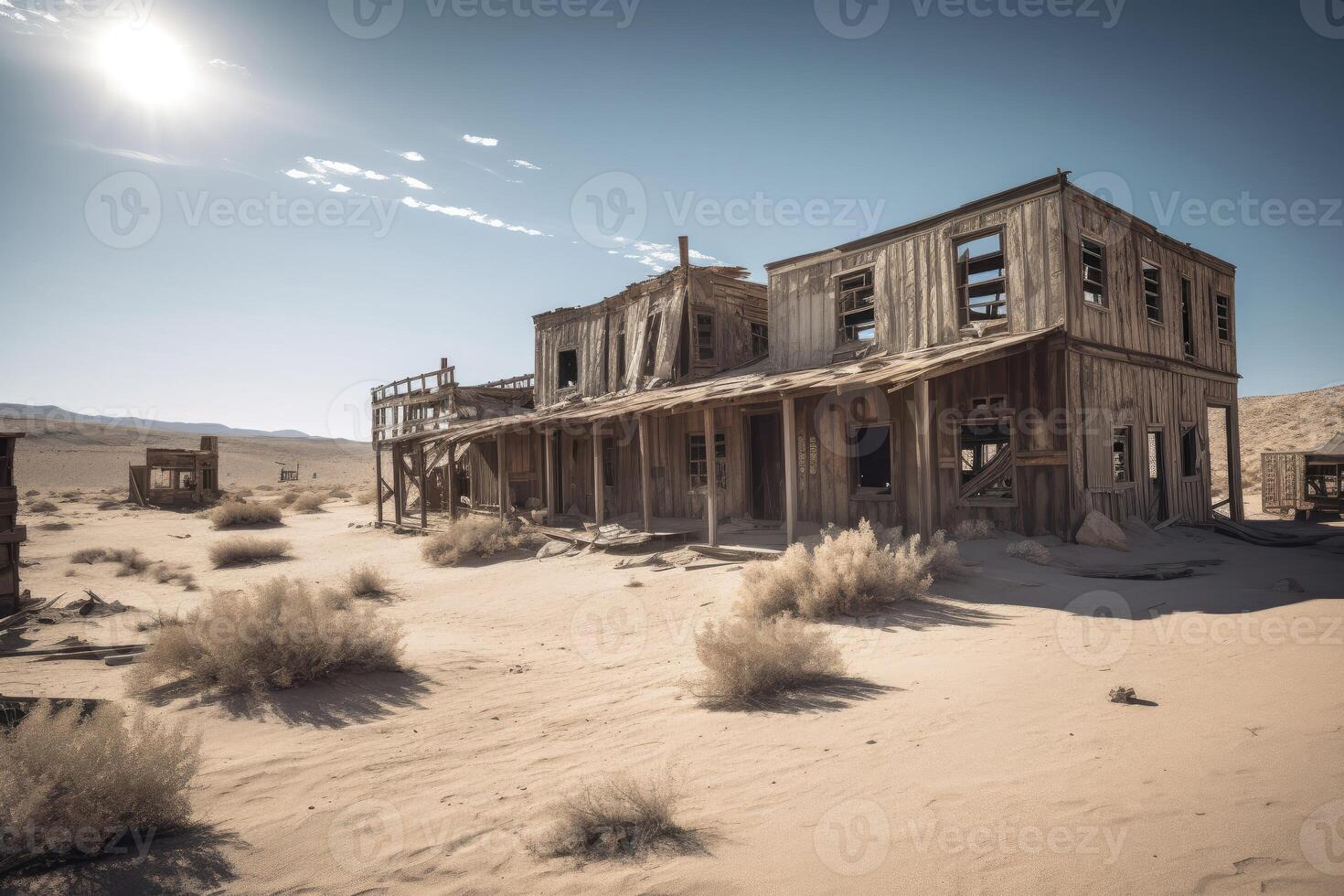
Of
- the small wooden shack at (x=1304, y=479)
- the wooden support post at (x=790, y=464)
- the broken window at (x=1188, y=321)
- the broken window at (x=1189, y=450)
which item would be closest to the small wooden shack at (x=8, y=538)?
the wooden support post at (x=790, y=464)

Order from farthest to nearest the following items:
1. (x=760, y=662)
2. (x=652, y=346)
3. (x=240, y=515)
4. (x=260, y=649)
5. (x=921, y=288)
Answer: (x=240, y=515), (x=652, y=346), (x=921, y=288), (x=260, y=649), (x=760, y=662)

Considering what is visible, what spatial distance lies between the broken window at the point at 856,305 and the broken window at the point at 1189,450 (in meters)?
7.01

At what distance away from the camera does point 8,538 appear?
8516mm

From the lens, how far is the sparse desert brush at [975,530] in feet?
36.4

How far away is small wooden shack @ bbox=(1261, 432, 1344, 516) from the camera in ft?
55.4

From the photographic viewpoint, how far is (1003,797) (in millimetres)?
3236

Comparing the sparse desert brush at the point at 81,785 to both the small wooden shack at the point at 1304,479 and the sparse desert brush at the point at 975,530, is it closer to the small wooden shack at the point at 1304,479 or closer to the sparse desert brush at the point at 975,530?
the sparse desert brush at the point at 975,530

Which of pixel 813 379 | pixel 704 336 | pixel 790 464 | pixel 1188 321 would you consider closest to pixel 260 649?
pixel 790 464

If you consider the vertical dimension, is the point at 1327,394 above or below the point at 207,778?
above

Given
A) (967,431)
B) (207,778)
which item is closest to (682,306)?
(967,431)

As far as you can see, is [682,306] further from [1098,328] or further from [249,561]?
[249,561]

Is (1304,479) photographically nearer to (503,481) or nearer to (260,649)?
(503,481)

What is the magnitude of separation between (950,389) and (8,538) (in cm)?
1375

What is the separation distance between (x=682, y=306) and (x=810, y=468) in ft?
22.7
